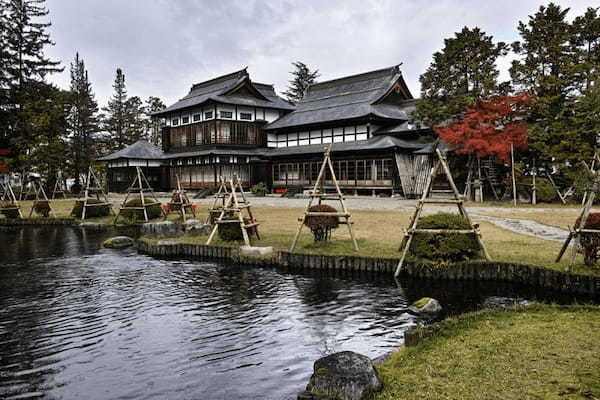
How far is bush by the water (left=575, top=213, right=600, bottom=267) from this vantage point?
8.44 metres

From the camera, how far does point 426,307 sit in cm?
786

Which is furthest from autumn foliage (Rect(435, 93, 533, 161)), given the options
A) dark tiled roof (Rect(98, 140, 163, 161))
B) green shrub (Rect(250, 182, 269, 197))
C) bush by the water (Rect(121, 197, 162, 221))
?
dark tiled roof (Rect(98, 140, 163, 161))

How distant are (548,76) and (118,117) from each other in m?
53.0

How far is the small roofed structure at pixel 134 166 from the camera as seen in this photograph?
1791 inches

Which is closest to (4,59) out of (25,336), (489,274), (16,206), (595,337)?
(16,206)

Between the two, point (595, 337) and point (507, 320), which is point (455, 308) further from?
point (595, 337)

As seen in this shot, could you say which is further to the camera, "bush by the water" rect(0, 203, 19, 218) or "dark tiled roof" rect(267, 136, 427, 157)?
"dark tiled roof" rect(267, 136, 427, 157)

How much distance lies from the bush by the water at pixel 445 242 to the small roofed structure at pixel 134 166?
40.6 meters

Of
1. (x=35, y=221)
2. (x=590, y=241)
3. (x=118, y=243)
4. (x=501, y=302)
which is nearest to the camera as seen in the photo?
(x=501, y=302)

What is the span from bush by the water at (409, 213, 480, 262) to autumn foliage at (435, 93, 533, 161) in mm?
15689

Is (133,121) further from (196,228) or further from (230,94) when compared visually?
(196,228)

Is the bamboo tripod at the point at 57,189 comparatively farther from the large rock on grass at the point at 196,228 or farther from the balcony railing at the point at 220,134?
the large rock on grass at the point at 196,228

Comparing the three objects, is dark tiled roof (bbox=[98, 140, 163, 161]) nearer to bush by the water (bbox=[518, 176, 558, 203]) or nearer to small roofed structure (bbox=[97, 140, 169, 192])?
small roofed structure (bbox=[97, 140, 169, 192])

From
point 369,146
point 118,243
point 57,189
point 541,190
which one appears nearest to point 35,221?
point 118,243
